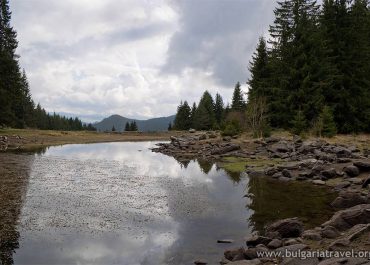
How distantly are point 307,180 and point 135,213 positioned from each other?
1479 cm

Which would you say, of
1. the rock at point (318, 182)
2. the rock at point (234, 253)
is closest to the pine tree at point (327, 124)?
the rock at point (318, 182)

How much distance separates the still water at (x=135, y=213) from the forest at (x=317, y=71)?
2539cm

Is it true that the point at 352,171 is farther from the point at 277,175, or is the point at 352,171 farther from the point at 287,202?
the point at 287,202

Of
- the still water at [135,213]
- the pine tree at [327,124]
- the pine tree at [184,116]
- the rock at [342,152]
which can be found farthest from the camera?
the pine tree at [184,116]

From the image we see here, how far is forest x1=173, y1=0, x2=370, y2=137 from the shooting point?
5181cm

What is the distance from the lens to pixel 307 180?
88.9 ft

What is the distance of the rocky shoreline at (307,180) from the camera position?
11031 millimetres

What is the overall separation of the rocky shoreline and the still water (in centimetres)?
134

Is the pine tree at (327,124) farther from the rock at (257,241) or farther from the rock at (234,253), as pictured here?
the rock at (234,253)

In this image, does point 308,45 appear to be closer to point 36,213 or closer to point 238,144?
point 238,144

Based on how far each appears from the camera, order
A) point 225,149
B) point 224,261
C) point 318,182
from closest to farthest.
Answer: point 224,261 < point 318,182 < point 225,149

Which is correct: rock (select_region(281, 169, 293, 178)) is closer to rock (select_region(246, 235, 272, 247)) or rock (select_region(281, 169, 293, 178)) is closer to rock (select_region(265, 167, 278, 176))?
rock (select_region(265, 167, 278, 176))

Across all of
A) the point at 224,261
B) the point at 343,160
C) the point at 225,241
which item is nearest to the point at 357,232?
the point at 224,261

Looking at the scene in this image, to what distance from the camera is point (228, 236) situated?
579 inches
